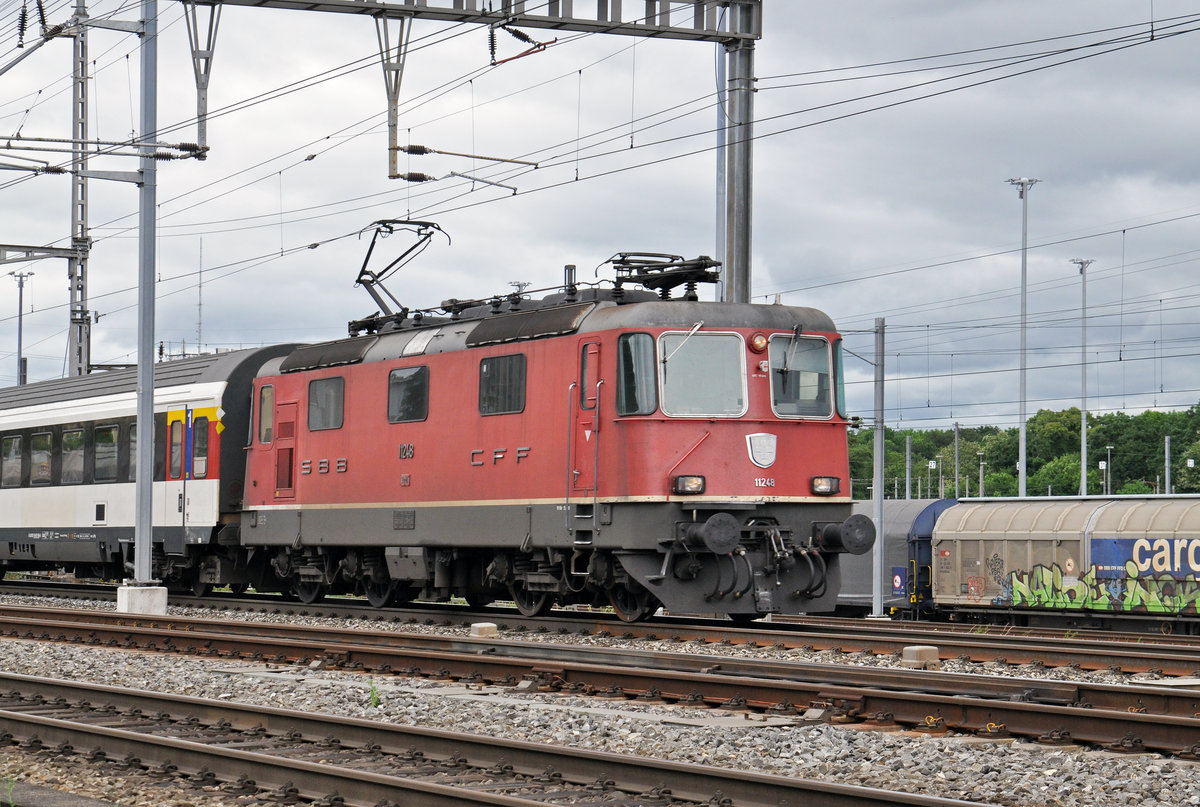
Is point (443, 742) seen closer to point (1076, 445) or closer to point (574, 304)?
point (574, 304)

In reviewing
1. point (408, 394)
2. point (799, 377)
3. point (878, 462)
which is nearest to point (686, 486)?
point (799, 377)

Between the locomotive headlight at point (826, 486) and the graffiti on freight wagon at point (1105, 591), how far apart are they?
1115 centimetres

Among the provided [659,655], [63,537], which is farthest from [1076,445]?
[659,655]

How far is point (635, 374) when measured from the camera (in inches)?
667

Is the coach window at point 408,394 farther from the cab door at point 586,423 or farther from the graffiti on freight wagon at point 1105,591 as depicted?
the graffiti on freight wagon at point 1105,591

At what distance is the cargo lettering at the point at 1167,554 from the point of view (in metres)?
26.1

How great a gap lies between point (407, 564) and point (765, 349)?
20.4 feet

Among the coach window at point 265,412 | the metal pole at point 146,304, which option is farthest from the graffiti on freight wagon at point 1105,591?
the metal pole at point 146,304

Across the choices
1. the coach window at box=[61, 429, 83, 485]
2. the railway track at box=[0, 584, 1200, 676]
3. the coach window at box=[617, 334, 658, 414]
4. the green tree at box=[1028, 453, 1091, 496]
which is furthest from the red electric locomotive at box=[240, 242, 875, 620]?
the green tree at box=[1028, 453, 1091, 496]

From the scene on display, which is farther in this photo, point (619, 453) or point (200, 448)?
point (200, 448)

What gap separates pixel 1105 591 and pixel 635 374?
14617mm

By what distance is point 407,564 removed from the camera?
20.5 metres

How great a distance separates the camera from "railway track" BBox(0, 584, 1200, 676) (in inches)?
563

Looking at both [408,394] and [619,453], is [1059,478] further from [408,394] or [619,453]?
[619,453]
